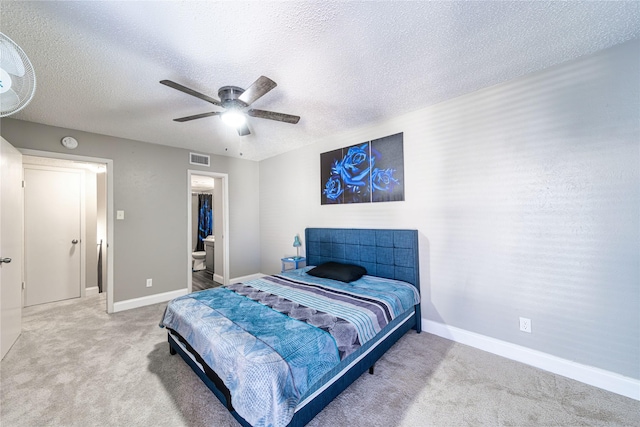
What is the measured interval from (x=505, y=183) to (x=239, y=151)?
4.03 meters

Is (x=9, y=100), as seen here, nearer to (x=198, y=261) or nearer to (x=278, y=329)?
(x=278, y=329)

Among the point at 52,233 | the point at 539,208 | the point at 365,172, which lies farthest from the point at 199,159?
the point at 539,208

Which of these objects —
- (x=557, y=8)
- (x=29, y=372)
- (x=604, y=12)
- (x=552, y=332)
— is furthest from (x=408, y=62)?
(x=29, y=372)

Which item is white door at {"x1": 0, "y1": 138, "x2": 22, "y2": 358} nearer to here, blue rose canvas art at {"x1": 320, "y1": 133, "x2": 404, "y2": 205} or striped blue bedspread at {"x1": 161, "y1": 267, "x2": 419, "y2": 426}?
striped blue bedspread at {"x1": 161, "y1": 267, "x2": 419, "y2": 426}

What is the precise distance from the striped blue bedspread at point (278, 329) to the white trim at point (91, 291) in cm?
334

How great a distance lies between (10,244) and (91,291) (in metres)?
2.33

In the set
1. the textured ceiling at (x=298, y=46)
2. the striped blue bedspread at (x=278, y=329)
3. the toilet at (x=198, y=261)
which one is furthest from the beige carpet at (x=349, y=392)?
the toilet at (x=198, y=261)

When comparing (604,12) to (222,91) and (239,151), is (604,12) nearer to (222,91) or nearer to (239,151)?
(222,91)

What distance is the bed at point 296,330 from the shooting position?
4.43 ft

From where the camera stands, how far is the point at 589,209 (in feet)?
6.39

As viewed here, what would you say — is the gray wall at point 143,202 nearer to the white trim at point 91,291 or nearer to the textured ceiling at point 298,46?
the textured ceiling at point 298,46

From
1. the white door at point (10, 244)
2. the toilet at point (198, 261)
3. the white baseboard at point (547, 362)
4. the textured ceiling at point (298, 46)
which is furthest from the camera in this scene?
the toilet at point (198, 261)

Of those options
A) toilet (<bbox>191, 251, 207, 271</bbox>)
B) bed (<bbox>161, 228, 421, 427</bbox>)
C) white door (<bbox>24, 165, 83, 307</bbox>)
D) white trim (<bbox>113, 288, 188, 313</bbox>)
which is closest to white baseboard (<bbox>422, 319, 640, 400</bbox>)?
bed (<bbox>161, 228, 421, 427</bbox>)

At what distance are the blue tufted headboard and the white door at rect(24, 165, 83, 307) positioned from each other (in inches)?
163
